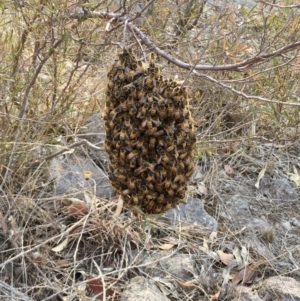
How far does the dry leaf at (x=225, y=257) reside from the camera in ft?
8.73

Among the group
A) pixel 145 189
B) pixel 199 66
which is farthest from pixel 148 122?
pixel 199 66

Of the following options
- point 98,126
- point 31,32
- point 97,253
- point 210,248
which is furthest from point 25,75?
point 210,248

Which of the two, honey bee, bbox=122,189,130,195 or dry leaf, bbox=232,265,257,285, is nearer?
honey bee, bbox=122,189,130,195

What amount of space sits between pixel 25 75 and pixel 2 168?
44 centimetres

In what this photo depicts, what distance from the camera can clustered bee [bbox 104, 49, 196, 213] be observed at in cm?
142

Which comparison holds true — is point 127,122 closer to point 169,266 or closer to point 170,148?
point 170,148

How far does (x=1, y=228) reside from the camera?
7.59 ft

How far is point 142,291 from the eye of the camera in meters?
2.20

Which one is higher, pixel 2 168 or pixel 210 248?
pixel 2 168

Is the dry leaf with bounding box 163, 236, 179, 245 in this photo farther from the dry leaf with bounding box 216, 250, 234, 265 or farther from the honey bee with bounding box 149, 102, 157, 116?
the honey bee with bounding box 149, 102, 157, 116

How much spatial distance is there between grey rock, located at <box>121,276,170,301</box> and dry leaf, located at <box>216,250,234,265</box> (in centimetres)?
49

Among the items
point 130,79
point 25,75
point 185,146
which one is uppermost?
point 130,79

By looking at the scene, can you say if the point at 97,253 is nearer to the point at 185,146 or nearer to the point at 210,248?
the point at 210,248

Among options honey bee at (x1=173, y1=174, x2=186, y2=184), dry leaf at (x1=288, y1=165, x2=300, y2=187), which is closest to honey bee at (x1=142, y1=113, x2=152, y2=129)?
honey bee at (x1=173, y1=174, x2=186, y2=184)
